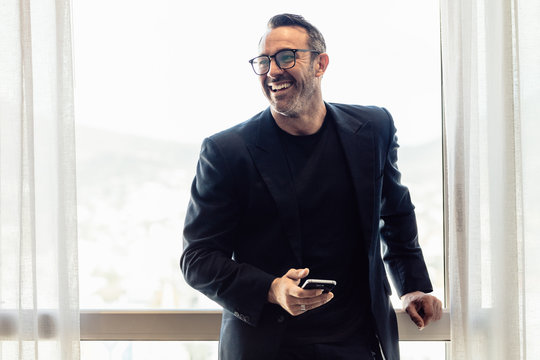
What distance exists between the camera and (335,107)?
5.64 feet

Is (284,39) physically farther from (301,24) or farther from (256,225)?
(256,225)

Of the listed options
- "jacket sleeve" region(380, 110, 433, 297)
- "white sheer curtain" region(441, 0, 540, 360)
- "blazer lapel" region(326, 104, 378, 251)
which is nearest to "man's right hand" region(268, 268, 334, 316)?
"blazer lapel" region(326, 104, 378, 251)

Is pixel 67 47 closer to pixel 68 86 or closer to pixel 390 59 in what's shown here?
pixel 68 86

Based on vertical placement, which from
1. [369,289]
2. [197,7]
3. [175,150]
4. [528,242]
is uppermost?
[197,7]

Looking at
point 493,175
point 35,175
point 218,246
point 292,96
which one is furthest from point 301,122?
point 35,175

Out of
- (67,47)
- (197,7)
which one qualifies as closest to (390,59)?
(197,7)

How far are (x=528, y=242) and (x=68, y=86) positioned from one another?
1.42 m

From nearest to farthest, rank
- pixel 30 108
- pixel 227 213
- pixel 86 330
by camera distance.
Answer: pixel 227 213 → pixel 30 108 → pixel 86 330

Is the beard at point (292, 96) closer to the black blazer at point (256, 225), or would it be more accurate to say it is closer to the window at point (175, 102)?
the black blazer at point (256, 225)

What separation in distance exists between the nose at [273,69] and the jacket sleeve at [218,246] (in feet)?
0.82

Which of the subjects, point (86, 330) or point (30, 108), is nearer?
point (30, 108)

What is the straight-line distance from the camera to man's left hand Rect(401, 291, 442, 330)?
1704mm

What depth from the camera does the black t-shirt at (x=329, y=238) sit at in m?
1.56

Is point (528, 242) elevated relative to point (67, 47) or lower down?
lower down
